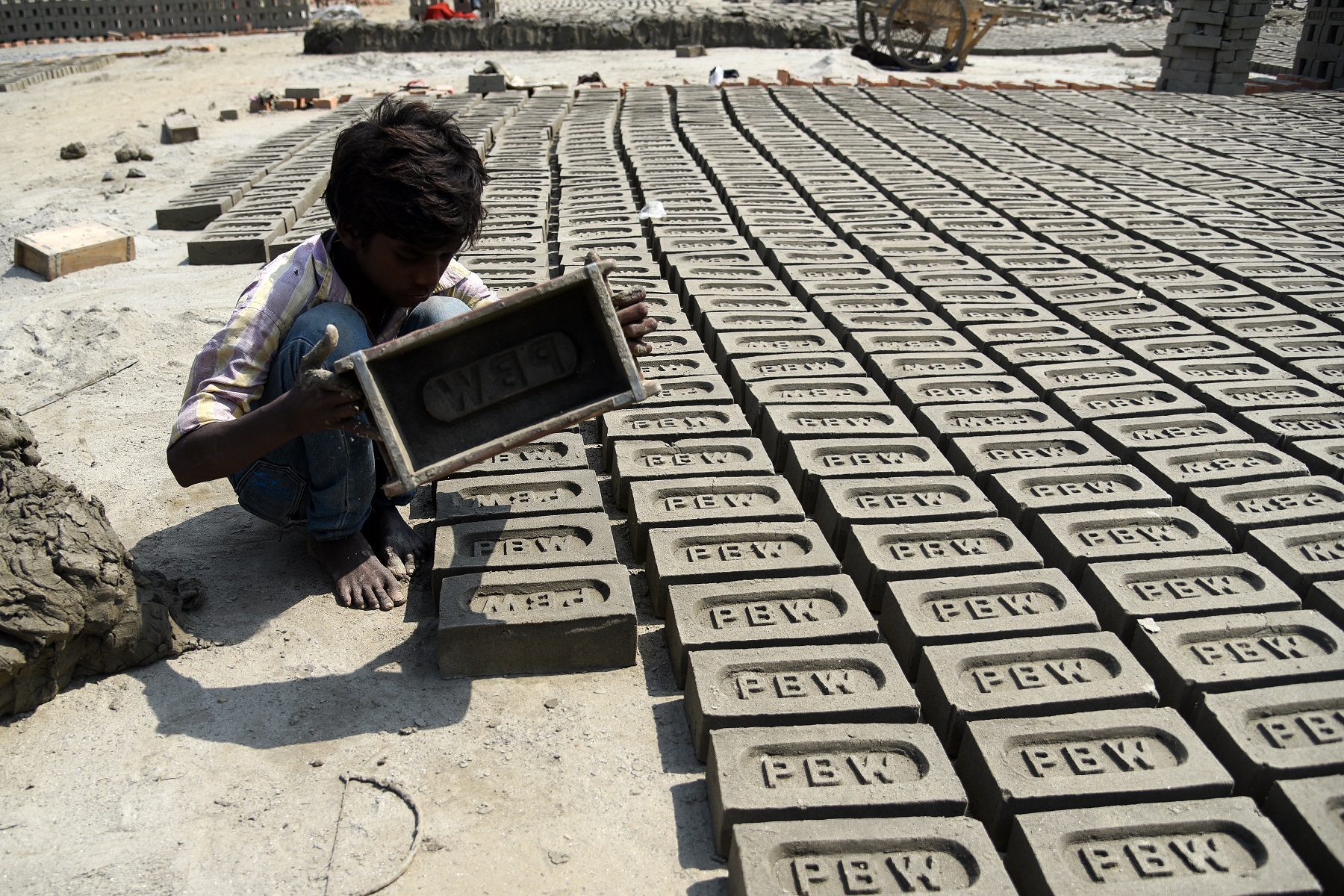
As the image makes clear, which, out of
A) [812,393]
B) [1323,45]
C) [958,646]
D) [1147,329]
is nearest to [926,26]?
[1323,45]

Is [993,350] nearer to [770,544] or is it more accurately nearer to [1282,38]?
[770,544]

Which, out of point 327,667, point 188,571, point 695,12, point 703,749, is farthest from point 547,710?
point 695,12

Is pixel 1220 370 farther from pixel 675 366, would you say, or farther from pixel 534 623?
pixel 534 623

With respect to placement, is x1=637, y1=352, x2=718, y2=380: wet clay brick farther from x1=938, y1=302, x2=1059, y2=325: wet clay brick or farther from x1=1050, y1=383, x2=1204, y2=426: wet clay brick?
x1=1050, y1=383, x2=1204, y2=426: wet clay brick

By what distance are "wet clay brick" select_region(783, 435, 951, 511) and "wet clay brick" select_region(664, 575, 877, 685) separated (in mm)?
544

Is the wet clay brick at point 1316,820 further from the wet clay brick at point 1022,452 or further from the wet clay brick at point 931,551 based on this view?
the wet clay brick at point 1022,452

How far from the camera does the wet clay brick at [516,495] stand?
297 centimetres

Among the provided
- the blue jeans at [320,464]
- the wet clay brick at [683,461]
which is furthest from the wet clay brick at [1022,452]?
the blue jeans at [320,464]

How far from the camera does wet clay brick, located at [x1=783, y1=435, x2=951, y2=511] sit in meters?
3.17

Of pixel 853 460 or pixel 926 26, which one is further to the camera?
pixel 926 26

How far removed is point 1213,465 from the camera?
3254 millimetres

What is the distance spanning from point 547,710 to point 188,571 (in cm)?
129

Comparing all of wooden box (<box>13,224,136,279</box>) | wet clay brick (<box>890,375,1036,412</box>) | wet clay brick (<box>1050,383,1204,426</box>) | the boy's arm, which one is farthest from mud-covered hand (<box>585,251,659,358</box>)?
wooden box (<box>13,224,136,279</box>)

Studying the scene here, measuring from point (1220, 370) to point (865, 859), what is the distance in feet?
9.71
